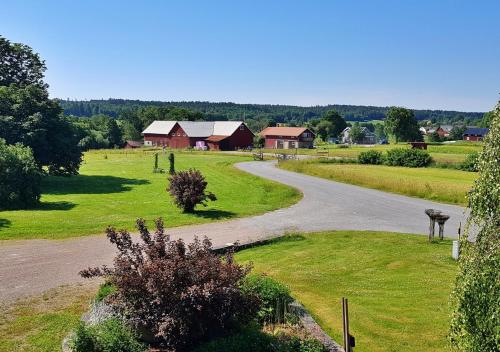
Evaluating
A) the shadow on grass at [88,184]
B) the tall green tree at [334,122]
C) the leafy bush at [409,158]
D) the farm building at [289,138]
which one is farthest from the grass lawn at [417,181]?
the tall green tree at [334,122]

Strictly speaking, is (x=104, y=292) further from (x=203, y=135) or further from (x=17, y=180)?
(x=203, y=135)

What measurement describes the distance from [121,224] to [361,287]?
14.6m

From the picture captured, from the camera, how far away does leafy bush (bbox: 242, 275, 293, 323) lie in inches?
412

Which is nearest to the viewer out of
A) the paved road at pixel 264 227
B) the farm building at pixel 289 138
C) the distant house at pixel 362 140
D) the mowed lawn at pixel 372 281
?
the mowed lawn at pixel 372 281

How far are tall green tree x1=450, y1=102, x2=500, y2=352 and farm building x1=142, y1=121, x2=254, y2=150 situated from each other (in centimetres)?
8879

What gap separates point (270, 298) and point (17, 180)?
83.4 ft

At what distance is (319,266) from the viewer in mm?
17188

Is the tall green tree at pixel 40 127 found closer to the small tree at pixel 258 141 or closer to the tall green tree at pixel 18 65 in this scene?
→ the tall green tree at pixel 18 65

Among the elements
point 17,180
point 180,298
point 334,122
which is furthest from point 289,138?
point 180,298

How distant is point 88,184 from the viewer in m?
43.6

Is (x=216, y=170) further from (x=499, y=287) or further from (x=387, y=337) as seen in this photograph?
(x=499, y=287)

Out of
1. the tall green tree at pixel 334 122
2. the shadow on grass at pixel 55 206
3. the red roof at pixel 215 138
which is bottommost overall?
the shadow on grass at pixel 55 206

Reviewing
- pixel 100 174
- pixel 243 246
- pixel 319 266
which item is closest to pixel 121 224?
pixel 243 246

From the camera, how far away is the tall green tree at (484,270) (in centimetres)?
640
